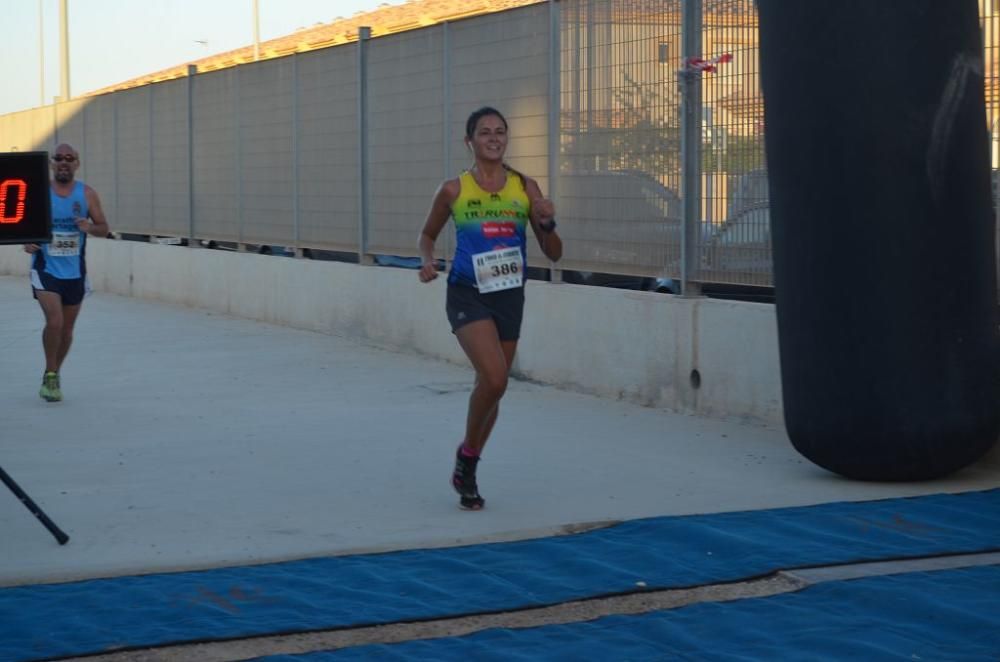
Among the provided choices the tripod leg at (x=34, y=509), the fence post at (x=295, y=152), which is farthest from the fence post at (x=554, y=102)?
the tripod leg at (x=34, y=509)

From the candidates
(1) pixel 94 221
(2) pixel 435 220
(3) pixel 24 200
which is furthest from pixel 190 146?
(3) pixel 24 200

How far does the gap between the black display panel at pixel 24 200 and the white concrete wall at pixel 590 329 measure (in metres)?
4.77

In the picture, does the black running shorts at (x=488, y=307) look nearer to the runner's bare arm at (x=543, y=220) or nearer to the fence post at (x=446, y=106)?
the runner's bare arm at (x=543, y=220)

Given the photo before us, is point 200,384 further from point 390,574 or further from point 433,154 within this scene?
point 390,574

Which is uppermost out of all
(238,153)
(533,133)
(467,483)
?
(238,153)

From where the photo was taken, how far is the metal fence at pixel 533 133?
34.8 ft

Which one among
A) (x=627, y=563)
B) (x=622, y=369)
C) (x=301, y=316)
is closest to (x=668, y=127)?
(x=622, y=369)

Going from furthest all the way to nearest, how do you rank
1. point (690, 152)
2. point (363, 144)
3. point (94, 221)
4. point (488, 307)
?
point (363, 144), point (94, 221), point (690, 152), point (488, 307)

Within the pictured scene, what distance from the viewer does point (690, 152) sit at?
10992 millimetres

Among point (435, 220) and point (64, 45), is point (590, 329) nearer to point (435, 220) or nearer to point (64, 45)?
point (435, 220)

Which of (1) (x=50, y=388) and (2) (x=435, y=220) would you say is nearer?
(2) (x=435, y=220)

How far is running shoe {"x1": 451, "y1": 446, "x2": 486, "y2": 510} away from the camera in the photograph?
25.2ft

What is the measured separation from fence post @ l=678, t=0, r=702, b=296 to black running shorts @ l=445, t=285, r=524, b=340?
11.2 ft

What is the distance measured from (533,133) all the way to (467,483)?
5.72 meters
